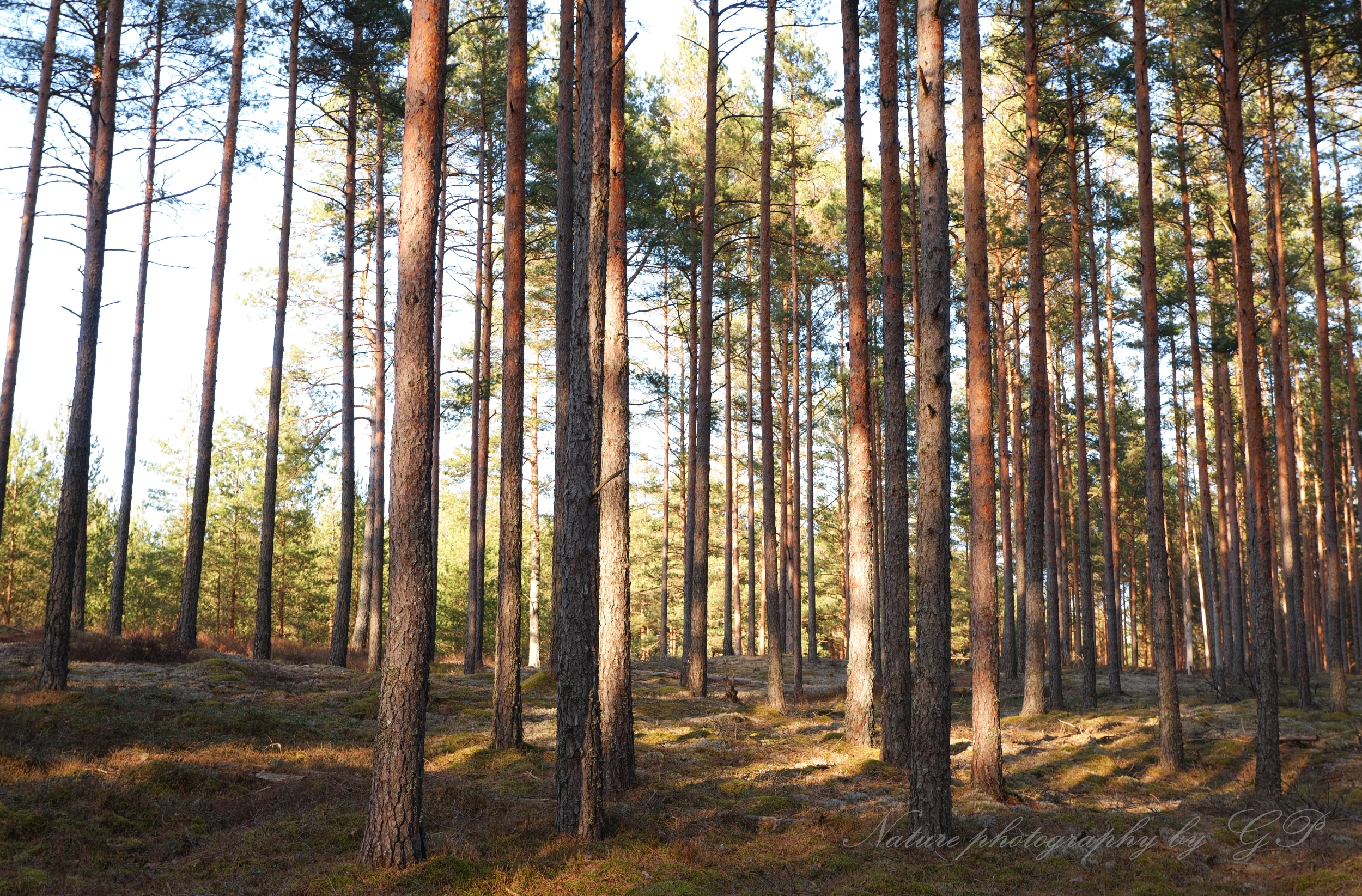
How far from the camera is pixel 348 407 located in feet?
68.4

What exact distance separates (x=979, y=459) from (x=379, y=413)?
1658 cm

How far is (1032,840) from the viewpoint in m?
8.27

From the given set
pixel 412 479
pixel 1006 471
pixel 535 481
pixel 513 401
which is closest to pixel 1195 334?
pixel 1006 471

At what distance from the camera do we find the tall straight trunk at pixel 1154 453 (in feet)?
38.7

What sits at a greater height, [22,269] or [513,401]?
[22,269]

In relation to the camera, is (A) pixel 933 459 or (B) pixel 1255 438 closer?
(A) pixel 933 459

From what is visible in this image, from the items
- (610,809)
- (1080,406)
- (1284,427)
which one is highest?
(1080,406)

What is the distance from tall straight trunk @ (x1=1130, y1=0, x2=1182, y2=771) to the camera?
11781 millimetres

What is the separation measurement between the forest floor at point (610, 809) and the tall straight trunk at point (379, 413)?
6.65 metres

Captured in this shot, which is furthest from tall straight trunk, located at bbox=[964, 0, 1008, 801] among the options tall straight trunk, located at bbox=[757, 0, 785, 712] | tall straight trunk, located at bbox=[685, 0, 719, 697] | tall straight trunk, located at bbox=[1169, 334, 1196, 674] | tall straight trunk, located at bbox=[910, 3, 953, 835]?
tall straight trunk, located at bbox=[1169, 334, 1196, 674]

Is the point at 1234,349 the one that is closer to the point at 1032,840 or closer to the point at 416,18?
the point at 1032,840

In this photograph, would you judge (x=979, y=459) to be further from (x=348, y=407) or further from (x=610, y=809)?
(x=348, y=407)

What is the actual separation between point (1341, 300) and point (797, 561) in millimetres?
21513

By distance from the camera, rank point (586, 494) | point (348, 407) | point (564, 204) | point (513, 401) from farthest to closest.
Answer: point (348, 407) < point (513, 401) < point (564, 204) < point (586, 494)
